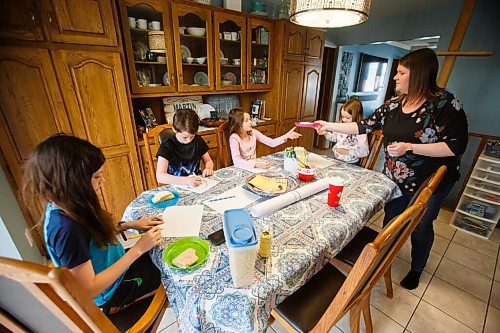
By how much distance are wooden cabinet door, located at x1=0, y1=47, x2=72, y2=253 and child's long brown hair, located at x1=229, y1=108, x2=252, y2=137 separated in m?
1.20

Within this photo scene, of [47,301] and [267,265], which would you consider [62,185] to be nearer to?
[47,301]

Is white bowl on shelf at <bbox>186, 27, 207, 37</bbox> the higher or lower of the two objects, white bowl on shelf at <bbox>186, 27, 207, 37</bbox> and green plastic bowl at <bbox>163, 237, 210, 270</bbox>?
the higher

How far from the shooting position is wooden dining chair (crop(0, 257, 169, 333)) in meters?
0.37

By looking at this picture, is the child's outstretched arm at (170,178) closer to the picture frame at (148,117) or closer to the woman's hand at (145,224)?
the woman's hand at (145,224)

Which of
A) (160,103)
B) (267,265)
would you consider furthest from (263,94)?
(267,265)

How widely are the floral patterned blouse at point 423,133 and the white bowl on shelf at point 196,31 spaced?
184 centimetres

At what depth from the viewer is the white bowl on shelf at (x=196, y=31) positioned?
2207mm

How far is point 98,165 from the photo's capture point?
752 millimetres

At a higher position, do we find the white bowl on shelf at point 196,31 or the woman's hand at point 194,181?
the white bowl on shelf at point 196,31

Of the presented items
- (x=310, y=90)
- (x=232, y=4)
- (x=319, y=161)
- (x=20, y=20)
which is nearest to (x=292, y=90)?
(x=310, y=90)

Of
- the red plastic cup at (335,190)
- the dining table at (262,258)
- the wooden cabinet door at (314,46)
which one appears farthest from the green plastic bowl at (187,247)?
the wooden cabinet door at (314,46)

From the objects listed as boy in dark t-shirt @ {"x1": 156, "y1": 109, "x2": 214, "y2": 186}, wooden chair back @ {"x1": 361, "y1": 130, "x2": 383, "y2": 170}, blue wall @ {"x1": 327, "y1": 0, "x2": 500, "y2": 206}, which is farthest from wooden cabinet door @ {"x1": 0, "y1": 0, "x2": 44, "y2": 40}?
blue wall @ {"x1": 327, "y1": 0, "x2": 500, "y2": 206}

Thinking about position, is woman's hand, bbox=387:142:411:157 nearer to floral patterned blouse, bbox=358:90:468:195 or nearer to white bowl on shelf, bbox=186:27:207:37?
floral patterned blouse, bbox=358:90:468:195

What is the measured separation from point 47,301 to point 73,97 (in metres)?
1.66
